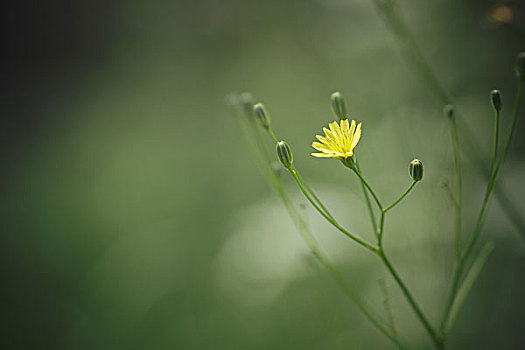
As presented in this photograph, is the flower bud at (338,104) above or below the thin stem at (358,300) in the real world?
above

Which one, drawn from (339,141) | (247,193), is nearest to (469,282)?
(339,141)

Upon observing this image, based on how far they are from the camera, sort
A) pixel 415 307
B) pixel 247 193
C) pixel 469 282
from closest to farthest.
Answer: pixel 415 307 → pixel 469 282 → pixel 247 193

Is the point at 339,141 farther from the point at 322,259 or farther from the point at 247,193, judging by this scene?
the point at 247,193

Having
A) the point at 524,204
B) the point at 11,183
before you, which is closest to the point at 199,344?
the point at 524,204

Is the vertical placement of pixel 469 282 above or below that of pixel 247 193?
below

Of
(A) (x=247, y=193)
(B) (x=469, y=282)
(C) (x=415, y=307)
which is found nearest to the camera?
(C) (x=415, y=307)

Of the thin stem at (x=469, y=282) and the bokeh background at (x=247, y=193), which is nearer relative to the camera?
the thin stem at (x=469, y=282)

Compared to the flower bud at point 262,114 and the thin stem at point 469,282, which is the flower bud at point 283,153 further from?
the thin stem at point 469,282

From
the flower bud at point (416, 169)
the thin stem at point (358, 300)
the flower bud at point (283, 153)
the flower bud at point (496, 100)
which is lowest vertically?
the thin stem at point (358, 300)

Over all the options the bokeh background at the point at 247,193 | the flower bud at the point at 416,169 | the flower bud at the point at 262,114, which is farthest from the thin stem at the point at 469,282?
the flower bud at the point at 262,114

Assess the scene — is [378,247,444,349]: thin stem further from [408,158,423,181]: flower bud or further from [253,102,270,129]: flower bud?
[253,102,270,129]: flower bud
